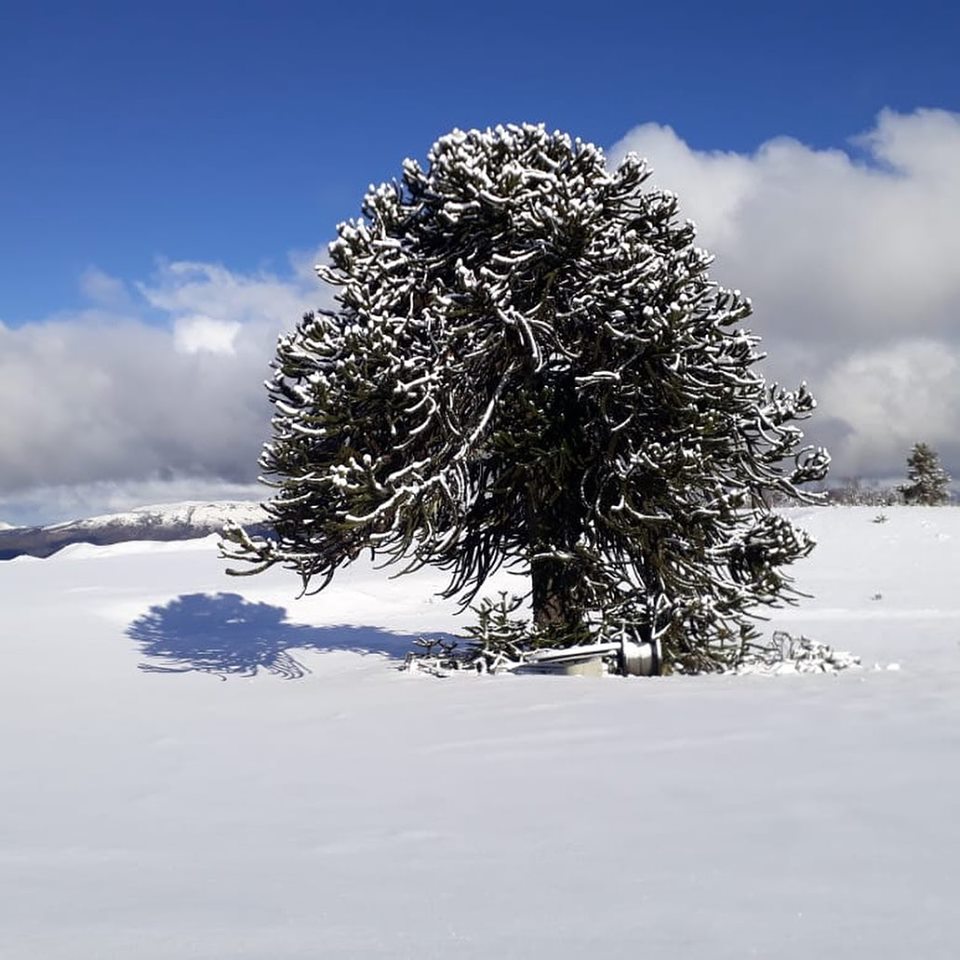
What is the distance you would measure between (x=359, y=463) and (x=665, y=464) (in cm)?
398

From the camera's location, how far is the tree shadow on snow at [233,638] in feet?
50.2

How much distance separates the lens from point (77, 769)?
708 centimetres

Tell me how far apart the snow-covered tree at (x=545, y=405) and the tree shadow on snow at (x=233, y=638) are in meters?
3.76

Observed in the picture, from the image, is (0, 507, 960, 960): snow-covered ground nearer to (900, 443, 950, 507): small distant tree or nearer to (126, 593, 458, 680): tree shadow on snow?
(126, 593, 458, 680): tree shadow on snow

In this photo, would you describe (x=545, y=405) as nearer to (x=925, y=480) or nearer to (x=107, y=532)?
(x=925, y=480)

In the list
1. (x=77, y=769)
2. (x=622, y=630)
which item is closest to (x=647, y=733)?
(x=77, y=769)

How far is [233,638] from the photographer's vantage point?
19219mm

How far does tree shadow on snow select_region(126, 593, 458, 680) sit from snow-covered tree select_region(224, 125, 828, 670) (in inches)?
148

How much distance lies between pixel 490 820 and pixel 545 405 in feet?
27.4

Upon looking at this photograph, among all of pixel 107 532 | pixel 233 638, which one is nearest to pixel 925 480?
pixel 233 638

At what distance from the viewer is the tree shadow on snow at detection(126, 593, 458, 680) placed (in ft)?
50.2

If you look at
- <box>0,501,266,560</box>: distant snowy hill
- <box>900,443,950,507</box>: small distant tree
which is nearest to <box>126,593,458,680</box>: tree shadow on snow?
<box>0,501,266,560</box>: distant snowy hill

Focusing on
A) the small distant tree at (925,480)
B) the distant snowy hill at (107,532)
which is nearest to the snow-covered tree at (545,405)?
the distant snowy hill at (107,532)

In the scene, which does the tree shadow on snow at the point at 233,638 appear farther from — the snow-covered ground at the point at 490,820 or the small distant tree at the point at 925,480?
the small distant tree at the point at 925,480
